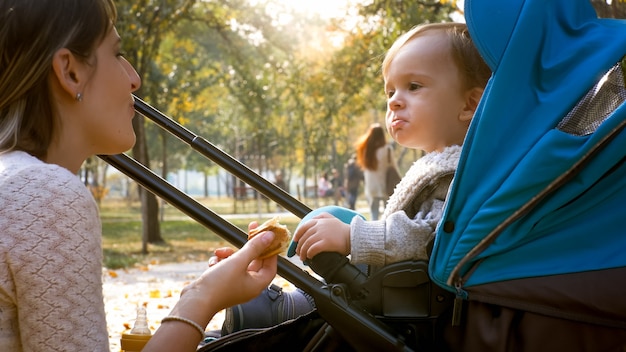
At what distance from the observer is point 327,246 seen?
2.01m

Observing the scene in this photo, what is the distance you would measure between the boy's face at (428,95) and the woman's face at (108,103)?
823 mm

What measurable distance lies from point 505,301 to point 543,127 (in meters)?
0.40

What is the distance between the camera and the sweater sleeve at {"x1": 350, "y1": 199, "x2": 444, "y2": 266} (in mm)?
2021

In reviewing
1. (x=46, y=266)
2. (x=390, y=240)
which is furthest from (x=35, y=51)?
(x=390, y=240)

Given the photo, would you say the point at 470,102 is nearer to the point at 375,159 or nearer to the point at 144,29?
the point at 375,159

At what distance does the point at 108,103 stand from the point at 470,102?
107cm

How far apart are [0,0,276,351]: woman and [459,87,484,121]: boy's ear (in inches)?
30.7

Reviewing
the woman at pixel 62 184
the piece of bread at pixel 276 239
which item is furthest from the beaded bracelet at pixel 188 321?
the piece of bread at pixel 276 239

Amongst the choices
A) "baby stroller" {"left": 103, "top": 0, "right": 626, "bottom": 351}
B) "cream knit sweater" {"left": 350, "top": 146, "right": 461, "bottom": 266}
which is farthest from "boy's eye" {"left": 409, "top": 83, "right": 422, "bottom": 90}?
"baby stroller" {"left": 103, "top": 0, "right": 626, "bottom": 351}

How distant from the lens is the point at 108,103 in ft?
6.23

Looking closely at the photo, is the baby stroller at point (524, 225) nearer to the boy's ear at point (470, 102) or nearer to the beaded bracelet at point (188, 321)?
the beaded bracelet at point (188, 321)

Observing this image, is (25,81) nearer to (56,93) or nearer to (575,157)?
(56,93)

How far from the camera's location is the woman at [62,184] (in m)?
1.61

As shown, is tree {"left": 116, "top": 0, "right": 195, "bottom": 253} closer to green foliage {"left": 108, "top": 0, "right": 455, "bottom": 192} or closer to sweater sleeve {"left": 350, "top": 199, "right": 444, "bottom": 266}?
green foliage {"left": 108, "top": 0, "right": 455, "bottom": 192}
